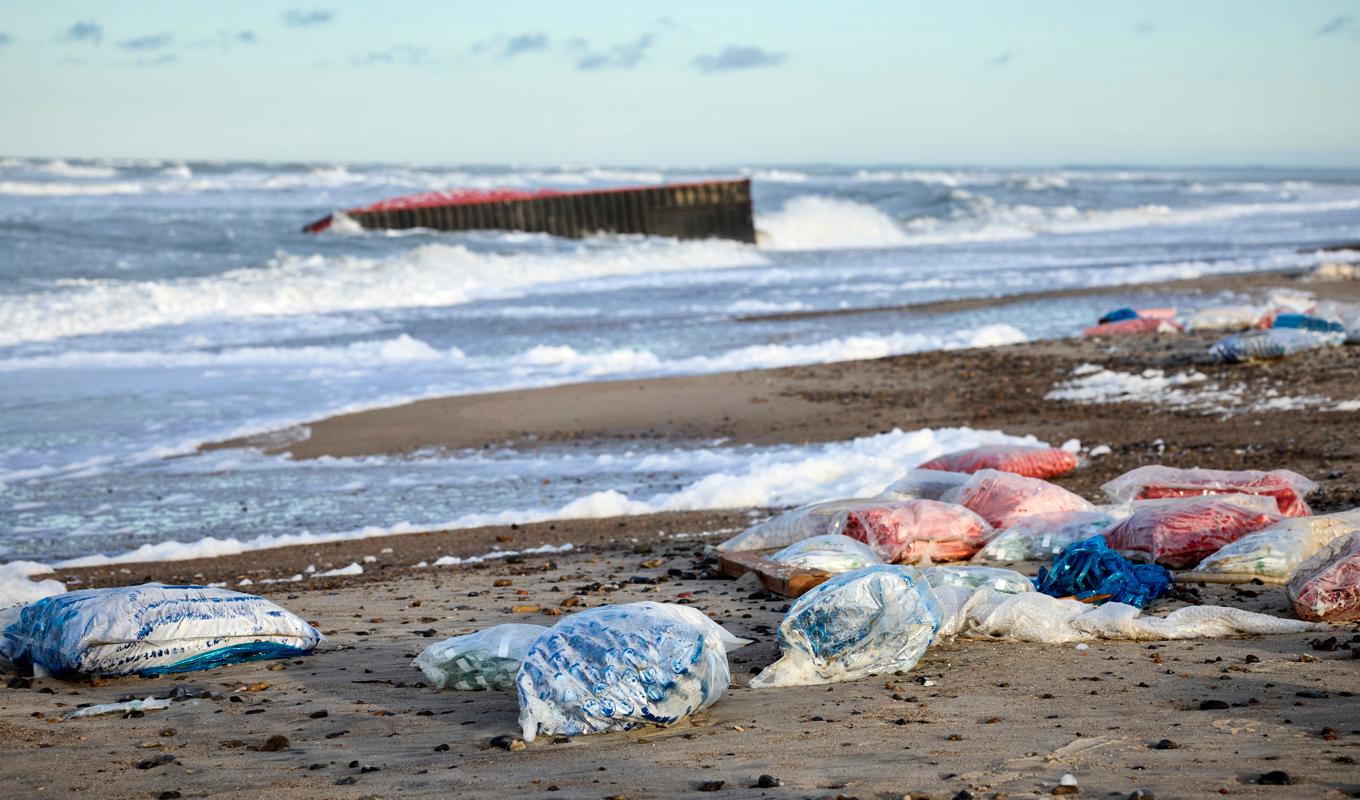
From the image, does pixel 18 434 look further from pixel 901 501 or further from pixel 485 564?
pixel 901 501

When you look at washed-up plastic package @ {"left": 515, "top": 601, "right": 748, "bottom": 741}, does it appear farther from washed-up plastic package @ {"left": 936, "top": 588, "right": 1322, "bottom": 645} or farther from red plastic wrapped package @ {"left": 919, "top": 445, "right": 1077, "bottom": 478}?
red plastic wrapped package @ {"left": 919, "top": 445, "right": 1077, "bottom": 478}

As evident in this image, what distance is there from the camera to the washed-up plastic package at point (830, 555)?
570cm

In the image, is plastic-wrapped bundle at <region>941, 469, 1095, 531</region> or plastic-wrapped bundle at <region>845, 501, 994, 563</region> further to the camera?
plastic-wrapped bundle at <region>941, 469, 1095, 531</region>

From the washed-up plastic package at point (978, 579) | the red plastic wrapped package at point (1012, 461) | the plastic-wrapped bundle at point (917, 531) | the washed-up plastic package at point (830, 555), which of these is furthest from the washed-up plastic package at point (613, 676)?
the red plastic wrapped package at point (1012, 461)

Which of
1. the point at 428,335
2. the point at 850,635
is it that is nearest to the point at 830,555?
the point at 850,635

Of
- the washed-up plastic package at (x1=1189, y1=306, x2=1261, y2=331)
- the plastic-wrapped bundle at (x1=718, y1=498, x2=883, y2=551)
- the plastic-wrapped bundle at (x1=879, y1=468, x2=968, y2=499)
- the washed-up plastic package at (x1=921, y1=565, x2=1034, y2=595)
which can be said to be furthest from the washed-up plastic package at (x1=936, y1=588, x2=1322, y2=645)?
the washed-up plastic package at (x1=1189, y1=306, x2=1261, y2=331)

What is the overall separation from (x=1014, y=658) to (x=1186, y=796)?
1.50 meters

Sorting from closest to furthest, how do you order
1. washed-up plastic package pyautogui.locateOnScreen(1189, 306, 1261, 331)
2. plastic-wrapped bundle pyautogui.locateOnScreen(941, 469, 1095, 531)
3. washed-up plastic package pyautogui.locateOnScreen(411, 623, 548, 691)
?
1. washed-up plastic package pyautogui.locateOnScreen(411, 623, 548, 691)
2. plastic-wrapped bundle pyautogui.locateOnScreen(941, 469, 1095, 531)
3. washed-up plastic package pyautogui.locateOnScreen(1189, 306, 1261, 331)

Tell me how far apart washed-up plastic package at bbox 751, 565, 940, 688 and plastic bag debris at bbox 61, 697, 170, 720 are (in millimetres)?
2031

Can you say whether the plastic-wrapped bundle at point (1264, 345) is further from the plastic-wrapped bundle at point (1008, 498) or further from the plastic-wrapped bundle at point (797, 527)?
the plastic-wrapped bundle at point (797, 527)

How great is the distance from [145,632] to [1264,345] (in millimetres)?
10588

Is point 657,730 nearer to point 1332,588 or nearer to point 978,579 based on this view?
point 978,579

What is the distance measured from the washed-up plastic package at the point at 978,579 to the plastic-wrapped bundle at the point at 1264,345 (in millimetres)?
7956

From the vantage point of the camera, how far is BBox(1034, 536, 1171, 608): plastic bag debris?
17.3 feet
